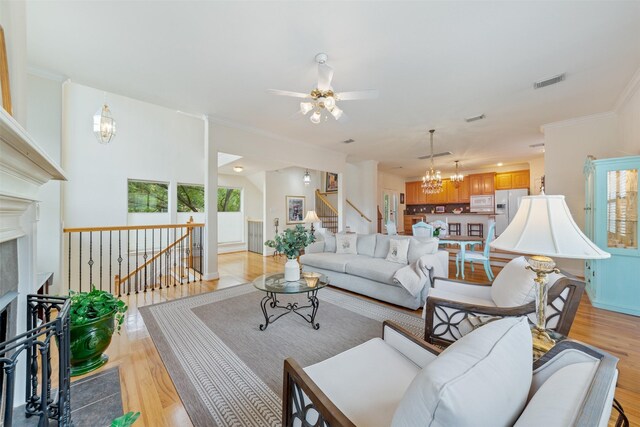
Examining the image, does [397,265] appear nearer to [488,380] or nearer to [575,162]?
[488,380]

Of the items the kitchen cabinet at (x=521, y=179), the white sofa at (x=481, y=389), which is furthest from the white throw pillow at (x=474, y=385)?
the kitchen cabinet at (x=521, y=179)

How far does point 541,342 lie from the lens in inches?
47.9

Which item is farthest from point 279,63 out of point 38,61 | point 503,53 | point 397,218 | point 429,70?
point 397,218

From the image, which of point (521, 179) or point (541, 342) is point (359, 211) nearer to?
point (521, 179)

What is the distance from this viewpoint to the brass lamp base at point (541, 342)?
115 cm

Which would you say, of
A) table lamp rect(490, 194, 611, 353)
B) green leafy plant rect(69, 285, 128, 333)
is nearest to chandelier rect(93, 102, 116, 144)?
green leafy plant rect(69, 285, 128, 333)

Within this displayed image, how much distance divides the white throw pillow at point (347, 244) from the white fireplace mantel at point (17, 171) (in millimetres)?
3580

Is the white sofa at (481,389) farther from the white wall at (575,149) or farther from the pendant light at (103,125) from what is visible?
the white wall at (575,149)

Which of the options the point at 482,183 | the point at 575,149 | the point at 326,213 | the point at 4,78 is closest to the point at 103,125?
the point at 4,78

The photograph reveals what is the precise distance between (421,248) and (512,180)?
21.6ft

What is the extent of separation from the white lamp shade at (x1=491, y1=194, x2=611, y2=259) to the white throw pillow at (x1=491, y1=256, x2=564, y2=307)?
31 cm

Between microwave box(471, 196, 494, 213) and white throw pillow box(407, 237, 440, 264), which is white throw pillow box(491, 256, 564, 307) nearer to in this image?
white throw pillow box(407, 237, 440, 264)

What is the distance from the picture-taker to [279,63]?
2.62 metres

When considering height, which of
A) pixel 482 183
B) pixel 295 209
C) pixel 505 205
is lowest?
pixel 295 209
